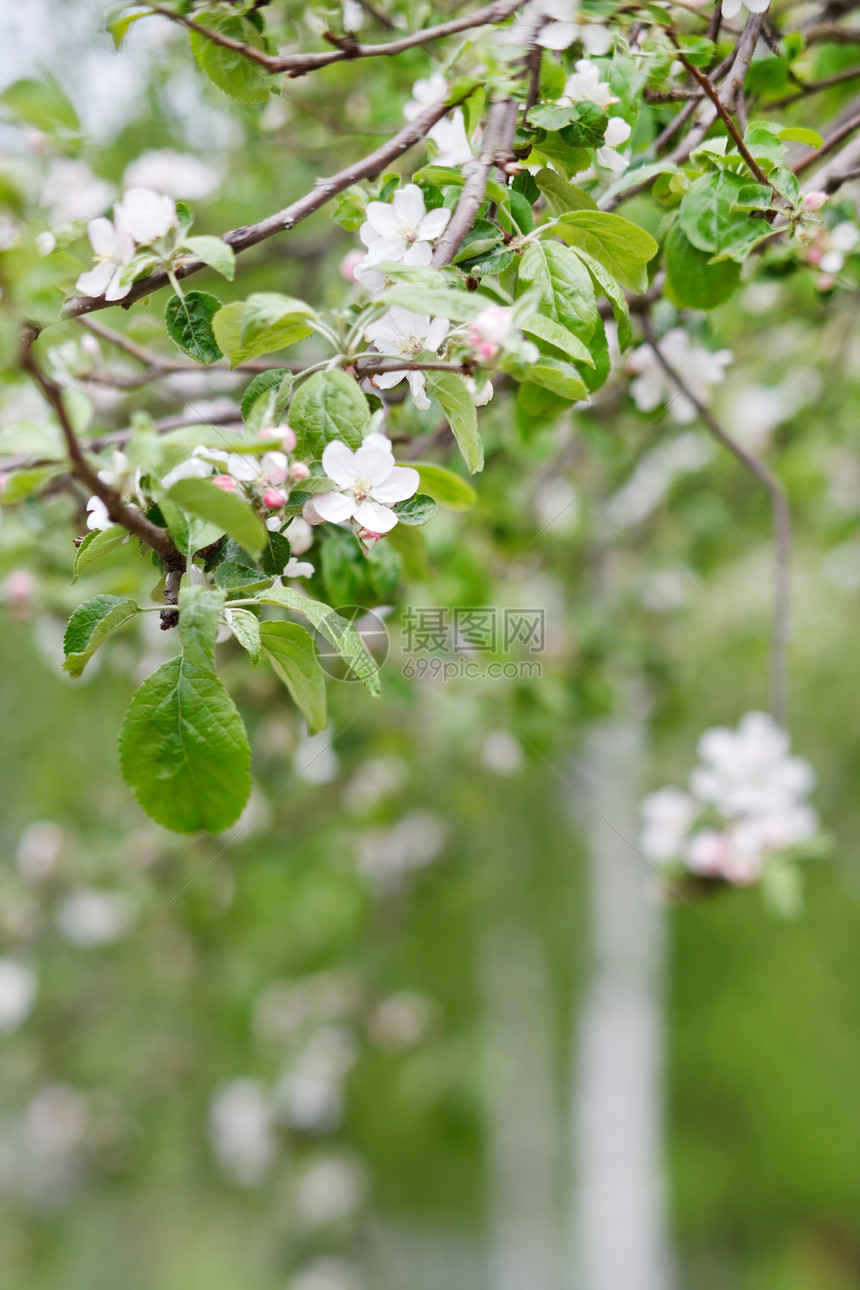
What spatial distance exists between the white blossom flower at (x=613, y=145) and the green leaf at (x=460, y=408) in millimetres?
213

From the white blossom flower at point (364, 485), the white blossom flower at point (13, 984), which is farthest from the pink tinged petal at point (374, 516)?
the white blossom flower at point (13, 984)

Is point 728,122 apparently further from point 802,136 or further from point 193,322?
point 193,322

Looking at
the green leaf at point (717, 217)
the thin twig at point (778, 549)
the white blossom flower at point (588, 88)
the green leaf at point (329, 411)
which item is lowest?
the thin twig at point (778, 549)

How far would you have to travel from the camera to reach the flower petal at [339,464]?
456mm

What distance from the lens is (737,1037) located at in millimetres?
4781

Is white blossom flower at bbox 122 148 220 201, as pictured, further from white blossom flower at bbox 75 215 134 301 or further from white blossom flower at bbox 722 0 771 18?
white blossom flower at bbox 722 0 771 18

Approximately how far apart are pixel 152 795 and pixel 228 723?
7 centimetres

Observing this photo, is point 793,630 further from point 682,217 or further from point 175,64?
point 682,217

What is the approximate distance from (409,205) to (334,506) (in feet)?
0.64

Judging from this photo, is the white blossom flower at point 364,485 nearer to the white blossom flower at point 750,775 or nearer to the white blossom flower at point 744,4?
the white blossom flower at point 744,4

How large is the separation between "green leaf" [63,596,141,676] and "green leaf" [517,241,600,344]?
11.8 inches

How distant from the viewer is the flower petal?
46cm

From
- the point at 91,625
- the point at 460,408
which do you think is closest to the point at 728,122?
the point at 460,408

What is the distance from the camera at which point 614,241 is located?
1.77ft
